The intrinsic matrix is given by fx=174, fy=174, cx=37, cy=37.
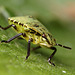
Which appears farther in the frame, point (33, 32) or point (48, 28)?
point (48, 28)

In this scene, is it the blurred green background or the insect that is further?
the insect

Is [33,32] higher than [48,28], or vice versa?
[33,32]

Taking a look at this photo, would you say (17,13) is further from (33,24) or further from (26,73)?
(26,73)

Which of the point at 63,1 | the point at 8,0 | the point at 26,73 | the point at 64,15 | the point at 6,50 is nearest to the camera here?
the point at 26,73

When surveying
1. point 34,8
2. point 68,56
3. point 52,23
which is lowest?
point 68,56

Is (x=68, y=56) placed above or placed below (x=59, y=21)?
below

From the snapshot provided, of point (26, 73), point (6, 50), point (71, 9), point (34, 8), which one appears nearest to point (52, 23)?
point (34, 8)

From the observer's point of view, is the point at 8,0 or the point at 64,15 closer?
the point at 8,0

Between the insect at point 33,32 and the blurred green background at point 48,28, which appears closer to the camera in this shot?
the blurred green background at point 48,28
